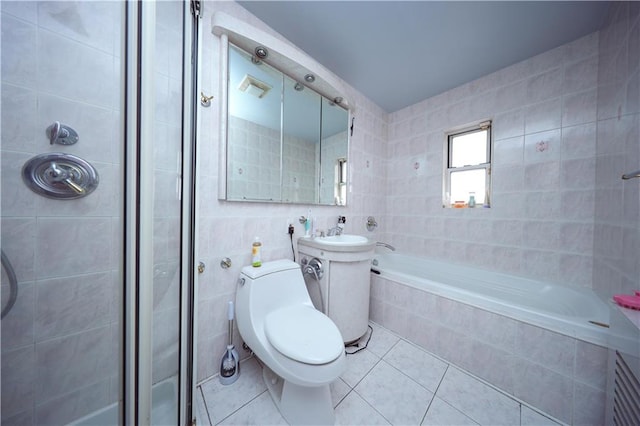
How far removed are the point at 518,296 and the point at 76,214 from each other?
2740 millimetres

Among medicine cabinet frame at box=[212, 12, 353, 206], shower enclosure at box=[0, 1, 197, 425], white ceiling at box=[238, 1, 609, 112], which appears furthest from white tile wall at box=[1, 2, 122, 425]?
white ceiling at box=[238, 1, 609, 112]

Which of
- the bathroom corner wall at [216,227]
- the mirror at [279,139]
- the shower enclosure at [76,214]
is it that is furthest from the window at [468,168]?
the shower enclosure at [76,214]

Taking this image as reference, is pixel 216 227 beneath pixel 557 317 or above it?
above

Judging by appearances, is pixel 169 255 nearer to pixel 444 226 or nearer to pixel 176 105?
pixel 176 105

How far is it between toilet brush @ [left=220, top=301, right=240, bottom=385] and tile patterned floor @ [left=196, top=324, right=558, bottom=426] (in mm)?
32

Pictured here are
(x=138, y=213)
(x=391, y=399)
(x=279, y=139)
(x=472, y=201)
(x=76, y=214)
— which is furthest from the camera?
(x=472, y=201)

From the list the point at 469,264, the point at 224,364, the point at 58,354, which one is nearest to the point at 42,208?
the point at 58,354

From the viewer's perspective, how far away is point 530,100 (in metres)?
1.57

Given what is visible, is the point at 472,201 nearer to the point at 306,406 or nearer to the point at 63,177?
the point at 306,406

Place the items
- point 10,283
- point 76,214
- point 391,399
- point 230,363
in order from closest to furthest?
point 10,283, point 76,214, point 391,399, point 230,363

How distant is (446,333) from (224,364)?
4.70 feet

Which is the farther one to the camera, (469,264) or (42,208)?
(469,264)

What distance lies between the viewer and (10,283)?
2.20 ft

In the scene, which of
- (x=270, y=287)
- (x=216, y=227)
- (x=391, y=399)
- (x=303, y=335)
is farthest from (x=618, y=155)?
(x=216, y=227)
